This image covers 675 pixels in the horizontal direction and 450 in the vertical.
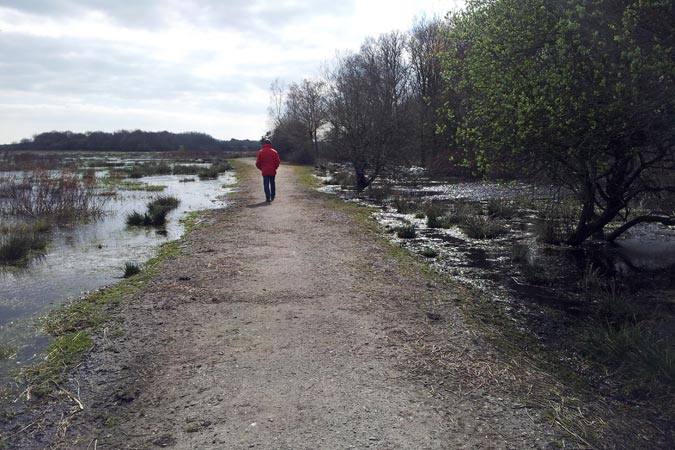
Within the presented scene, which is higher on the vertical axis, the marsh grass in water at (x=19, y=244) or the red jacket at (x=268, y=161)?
the red jacket at (x=268, y=161)

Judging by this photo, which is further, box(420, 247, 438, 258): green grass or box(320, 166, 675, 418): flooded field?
box(420, 247, 438, 258): green grass

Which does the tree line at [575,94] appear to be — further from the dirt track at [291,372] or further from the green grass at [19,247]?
the green grass at [19,247]

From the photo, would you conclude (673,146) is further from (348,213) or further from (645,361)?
(348,213)

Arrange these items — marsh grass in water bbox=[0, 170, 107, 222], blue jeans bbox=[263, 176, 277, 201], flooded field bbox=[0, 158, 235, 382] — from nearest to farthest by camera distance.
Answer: flooded field bbox=[0, 158, 235, 382], marsh grass in water bbox=[0, 170, 107, 222], blue jeans bbox=[263, 176, 277, 201]

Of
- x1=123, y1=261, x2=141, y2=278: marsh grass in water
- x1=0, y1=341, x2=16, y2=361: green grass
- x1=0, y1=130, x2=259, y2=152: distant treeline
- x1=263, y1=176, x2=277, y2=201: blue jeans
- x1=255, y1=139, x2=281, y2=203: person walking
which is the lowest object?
x1=0, y1=341, x2=16, y2=361: green grass

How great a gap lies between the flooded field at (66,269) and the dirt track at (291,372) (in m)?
0.96

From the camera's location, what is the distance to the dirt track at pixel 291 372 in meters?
3.32

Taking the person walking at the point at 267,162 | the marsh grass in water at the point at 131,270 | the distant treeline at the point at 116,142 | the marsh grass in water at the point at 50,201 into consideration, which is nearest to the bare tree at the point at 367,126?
the person walking at the point at 267,162

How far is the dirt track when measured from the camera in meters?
3.32

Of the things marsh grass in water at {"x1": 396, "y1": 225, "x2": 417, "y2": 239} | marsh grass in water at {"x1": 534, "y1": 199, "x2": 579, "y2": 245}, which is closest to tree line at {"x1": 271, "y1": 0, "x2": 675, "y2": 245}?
marsh grass in water at {"x1": 534, "y1": 199, "x2": 579, "y2": 245}

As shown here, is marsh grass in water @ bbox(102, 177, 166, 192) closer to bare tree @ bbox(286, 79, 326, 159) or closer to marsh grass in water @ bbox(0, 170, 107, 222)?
marsh grass in water @ bbox(0, 170, 107, 222)

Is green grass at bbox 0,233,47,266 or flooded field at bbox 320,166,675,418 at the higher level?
green grass at bbox 0,233,47,266

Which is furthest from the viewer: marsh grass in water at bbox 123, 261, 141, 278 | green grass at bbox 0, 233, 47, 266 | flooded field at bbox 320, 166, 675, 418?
green grass at bbox 0, 233, 47, 266

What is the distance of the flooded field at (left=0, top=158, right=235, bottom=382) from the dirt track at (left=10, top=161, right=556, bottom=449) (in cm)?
96
